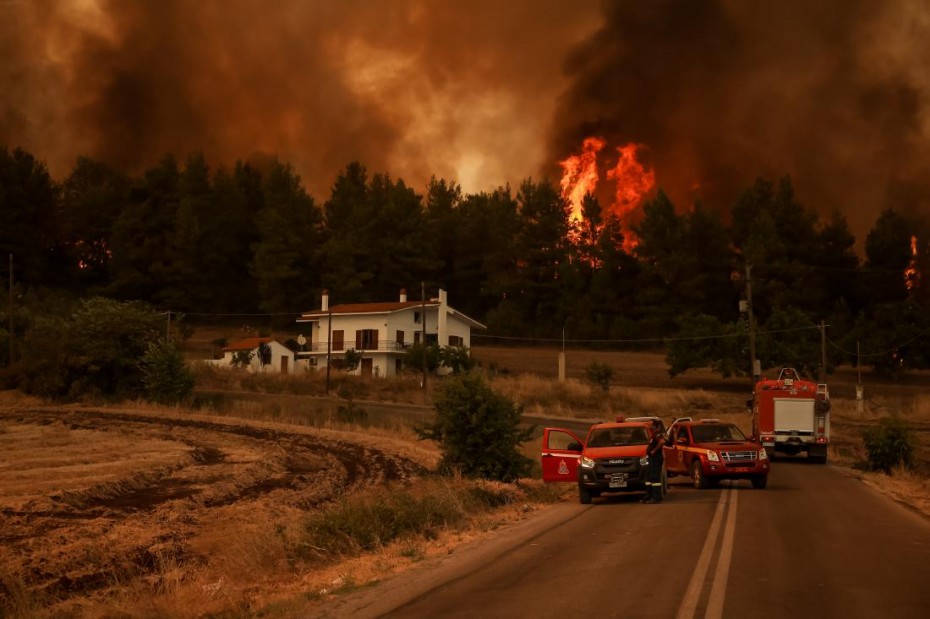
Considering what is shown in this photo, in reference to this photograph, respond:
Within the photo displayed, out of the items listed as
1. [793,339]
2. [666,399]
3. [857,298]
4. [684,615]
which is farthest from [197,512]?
[857,298]

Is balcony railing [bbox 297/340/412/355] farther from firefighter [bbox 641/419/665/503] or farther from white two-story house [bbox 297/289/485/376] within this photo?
firefighter [bbox 641/419/665/503]

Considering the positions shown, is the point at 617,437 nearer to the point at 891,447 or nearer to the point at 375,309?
the point at 891,447

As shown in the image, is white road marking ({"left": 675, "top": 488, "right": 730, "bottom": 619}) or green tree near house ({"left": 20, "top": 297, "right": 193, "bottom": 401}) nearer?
white road marking ({"left": 675, "top": 488, "right": 730, "bottom": 619})

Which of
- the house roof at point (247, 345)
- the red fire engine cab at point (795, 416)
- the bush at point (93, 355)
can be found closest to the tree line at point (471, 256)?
the house roof at point (247, 345)

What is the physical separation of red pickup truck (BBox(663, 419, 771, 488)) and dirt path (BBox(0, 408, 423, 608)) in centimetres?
864

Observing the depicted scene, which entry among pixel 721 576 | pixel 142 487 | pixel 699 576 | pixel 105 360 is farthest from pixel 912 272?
pixel 699 576

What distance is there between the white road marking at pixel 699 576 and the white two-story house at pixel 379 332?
6692cm

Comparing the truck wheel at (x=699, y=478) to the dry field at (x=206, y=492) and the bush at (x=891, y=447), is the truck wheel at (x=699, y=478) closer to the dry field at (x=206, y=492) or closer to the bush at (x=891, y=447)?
the dry field at (x=206, y=492)

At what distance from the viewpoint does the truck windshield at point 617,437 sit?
22.2 meters

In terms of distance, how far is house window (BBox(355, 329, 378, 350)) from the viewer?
275ft

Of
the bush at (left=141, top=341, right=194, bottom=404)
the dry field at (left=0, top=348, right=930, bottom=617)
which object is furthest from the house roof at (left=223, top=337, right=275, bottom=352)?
the bush at (left=141, top=341, right=194, bottom=404)

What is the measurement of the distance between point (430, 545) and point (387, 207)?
9464 cm

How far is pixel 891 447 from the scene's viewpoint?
1223 inches

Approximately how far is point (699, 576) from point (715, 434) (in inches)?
602
